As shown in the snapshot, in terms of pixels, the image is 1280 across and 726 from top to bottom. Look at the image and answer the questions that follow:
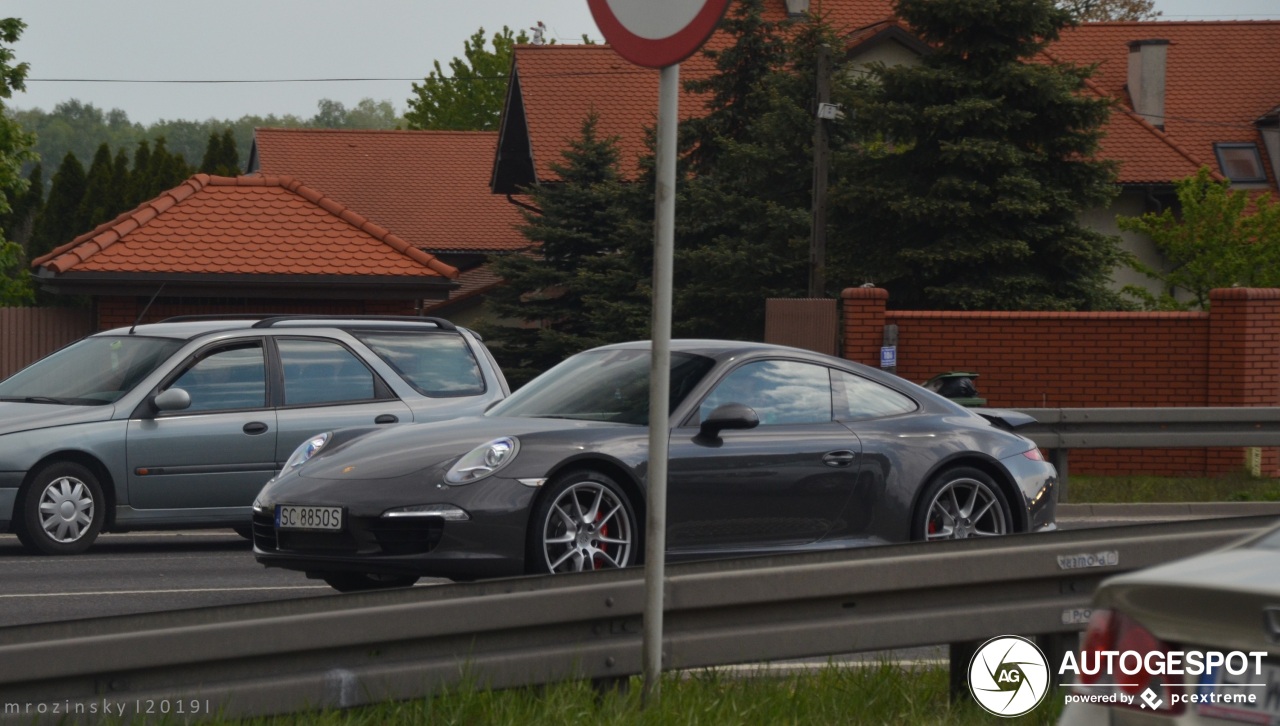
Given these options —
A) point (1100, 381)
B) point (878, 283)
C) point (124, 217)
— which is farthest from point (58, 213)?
point (1100, 381)

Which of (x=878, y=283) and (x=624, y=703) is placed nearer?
(x=624, y=703)

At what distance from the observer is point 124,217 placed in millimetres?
24969

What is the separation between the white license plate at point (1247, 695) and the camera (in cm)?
321

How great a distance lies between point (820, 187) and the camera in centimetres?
2686

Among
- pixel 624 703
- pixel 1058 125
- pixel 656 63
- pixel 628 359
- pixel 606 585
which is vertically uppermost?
pixel 1058 125

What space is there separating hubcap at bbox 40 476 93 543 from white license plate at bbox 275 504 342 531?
3782 mm

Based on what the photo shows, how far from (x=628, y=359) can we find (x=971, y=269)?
55.7ft

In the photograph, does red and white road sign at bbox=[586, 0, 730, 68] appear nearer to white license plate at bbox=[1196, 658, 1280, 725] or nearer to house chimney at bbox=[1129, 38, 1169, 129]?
white license plate at bbox=[1196, 658, 1280, 725]

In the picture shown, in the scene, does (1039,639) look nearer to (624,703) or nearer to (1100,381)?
(624,703)

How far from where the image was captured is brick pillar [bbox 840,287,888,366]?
21.4 meters

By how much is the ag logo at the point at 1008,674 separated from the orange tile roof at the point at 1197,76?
34.9 metres

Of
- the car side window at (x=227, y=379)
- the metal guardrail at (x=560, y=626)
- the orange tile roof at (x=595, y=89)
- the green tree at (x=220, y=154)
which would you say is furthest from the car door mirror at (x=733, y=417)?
the green tree at (x=220, y=154)

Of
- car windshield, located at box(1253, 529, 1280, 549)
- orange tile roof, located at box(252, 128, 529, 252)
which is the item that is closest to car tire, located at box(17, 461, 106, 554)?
car windshield, located at box(1253, 529, 1280, 549)

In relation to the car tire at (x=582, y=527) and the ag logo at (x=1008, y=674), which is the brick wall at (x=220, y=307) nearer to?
the car tire at (x=582, y=527)
